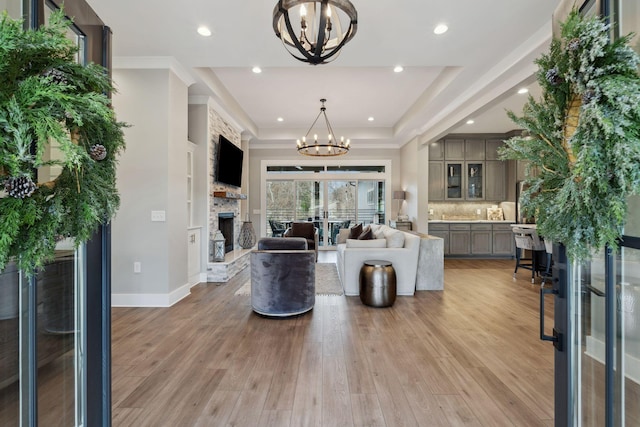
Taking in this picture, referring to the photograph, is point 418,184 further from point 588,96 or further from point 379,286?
point 588,96

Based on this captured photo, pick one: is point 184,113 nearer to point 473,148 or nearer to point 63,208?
point 63,208

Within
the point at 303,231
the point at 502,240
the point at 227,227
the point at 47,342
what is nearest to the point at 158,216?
the point at 227,227

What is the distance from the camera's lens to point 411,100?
221 inches

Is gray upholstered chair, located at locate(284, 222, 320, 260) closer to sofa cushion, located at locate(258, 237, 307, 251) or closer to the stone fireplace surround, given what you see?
the stone fireplace surround

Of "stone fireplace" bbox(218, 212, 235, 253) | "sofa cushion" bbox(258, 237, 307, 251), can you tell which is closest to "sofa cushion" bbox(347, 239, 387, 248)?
"sofa cushion" bbox(258, 237, 307, 251)

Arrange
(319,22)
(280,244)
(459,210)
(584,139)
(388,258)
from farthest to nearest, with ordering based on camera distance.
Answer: (459,210) < (388,258) < (280,244) < (319,22) < (584,139)

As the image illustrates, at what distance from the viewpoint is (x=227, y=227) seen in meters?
5.96

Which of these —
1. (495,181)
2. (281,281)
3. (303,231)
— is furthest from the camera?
(495,181)

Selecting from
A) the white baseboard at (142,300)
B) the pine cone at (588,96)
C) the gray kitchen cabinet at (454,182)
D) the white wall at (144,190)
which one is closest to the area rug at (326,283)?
the white baseboard at (142,300)

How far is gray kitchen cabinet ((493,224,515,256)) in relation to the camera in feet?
23.5

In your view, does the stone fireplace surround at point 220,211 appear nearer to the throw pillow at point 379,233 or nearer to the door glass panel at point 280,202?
the door glass panel at point 280,202

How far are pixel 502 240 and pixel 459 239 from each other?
1.04m

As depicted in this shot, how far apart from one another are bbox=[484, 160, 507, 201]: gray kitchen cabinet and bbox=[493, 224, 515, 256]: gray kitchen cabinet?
823 mm

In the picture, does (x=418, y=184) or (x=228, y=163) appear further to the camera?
(x=418, y=184)
